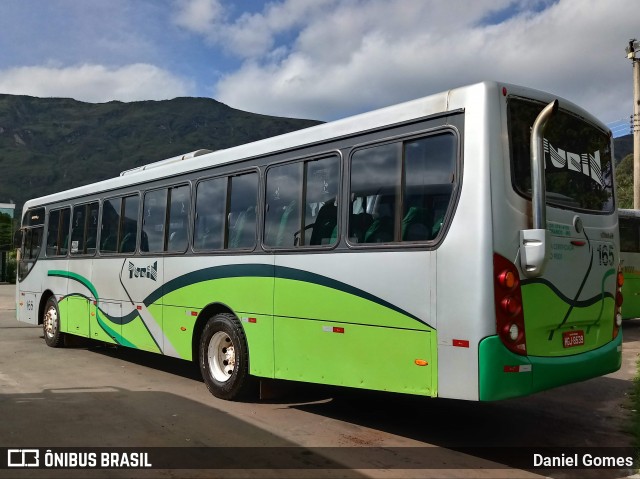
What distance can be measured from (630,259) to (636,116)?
699cm

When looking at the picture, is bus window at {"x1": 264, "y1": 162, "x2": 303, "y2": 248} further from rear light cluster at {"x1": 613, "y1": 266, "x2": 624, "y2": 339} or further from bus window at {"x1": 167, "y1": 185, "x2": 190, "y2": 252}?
rear light cluster at {"x1": 613, "y1": 266, "x2": 624, "y2": 339}

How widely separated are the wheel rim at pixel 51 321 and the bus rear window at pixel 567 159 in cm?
990

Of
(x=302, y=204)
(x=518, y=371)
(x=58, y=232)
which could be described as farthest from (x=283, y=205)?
(x=58, y=232)

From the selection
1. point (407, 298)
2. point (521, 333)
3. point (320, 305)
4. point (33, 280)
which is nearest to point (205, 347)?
point (320, 305)

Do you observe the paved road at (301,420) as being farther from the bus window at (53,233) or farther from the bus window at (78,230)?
the bus window at (53,233)

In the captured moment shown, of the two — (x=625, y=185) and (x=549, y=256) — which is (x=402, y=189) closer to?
(x=549, y=256)

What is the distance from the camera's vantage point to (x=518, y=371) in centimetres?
461

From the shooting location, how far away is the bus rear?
461cm

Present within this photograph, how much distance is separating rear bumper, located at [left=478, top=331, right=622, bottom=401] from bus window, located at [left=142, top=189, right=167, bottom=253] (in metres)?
5.44

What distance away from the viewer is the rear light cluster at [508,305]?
4566 millimetres

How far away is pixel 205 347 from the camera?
741cm

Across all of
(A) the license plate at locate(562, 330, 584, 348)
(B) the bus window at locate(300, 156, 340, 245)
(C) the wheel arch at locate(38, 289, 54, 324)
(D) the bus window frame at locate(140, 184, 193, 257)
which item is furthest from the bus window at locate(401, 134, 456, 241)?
(C) the wheel arch at locate(38, 289, 54, 324)

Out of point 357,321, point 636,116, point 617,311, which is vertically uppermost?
point 636,116

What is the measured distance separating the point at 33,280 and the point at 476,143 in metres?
10.9
